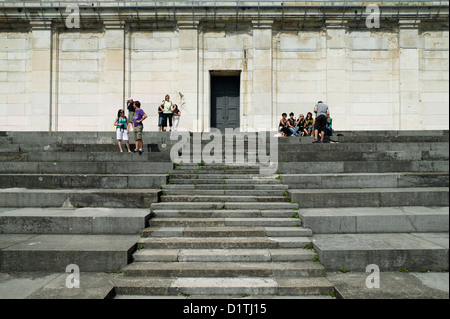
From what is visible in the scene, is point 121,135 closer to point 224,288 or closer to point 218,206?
point 218,206

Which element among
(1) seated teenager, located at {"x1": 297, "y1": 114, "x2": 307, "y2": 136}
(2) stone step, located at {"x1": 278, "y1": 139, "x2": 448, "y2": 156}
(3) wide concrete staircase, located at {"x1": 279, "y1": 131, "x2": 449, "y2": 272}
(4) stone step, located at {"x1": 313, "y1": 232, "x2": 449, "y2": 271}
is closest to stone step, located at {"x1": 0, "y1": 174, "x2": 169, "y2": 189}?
(3) wide concrete staircase, located at {"x1": 279, "y1": 131, "x2": 449, "y2": 272}

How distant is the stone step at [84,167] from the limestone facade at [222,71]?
8.10m

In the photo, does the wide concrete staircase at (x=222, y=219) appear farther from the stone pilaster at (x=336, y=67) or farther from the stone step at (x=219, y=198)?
A: the stone pilaster at (x=336, y=67)

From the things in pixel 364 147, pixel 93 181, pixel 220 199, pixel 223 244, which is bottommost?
pixel 223 244

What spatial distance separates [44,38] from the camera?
1862cm

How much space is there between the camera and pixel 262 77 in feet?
61.0

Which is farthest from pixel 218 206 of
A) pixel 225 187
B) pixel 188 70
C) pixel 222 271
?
pixel 188 70

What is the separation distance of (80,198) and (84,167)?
2294 millimetres

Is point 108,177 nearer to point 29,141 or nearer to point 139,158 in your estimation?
point 139,158

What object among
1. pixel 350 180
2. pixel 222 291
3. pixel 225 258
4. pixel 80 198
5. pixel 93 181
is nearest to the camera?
pixel 222 291

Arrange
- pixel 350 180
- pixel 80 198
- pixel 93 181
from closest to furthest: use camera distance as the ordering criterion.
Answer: pixel 80 198, pixel 350 180, pixel 93 181

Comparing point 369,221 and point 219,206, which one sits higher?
point 219,206

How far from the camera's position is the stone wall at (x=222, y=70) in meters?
18.6
